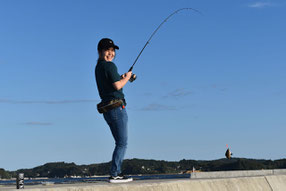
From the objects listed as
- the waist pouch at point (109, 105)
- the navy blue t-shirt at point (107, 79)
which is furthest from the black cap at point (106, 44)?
the waist pouch at point (109, 105)

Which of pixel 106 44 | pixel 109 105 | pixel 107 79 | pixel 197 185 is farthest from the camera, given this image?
pixel 106 44

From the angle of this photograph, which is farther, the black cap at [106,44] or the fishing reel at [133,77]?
the fishing reel at [133,77]

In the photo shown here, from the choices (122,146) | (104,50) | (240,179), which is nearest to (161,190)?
(122,146)

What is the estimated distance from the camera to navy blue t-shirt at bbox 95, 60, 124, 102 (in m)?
7.21

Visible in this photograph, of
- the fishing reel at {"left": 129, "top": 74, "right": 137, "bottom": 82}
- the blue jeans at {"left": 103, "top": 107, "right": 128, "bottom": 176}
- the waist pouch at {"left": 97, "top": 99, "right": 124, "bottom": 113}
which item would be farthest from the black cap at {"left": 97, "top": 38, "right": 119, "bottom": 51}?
the blue jeans at {"left": 103, "top": 107, "right": 128, "bottom": 176}

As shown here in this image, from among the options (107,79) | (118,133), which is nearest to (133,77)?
(107,79)

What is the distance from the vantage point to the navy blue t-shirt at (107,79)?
7.21 metres

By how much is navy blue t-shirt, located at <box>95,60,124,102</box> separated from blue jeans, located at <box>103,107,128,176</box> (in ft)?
0.84

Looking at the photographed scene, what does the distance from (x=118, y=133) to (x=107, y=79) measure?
0.90 metres

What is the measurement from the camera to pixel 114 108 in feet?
23.5

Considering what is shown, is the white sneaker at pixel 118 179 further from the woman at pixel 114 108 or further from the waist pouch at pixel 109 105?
the waist pouch at pixel 109 105

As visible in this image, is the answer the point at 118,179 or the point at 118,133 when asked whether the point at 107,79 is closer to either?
the point at 118,133

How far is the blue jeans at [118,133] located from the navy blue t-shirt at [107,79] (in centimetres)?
26

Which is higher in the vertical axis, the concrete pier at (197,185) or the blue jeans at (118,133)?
the blue jeans at (118,133)
